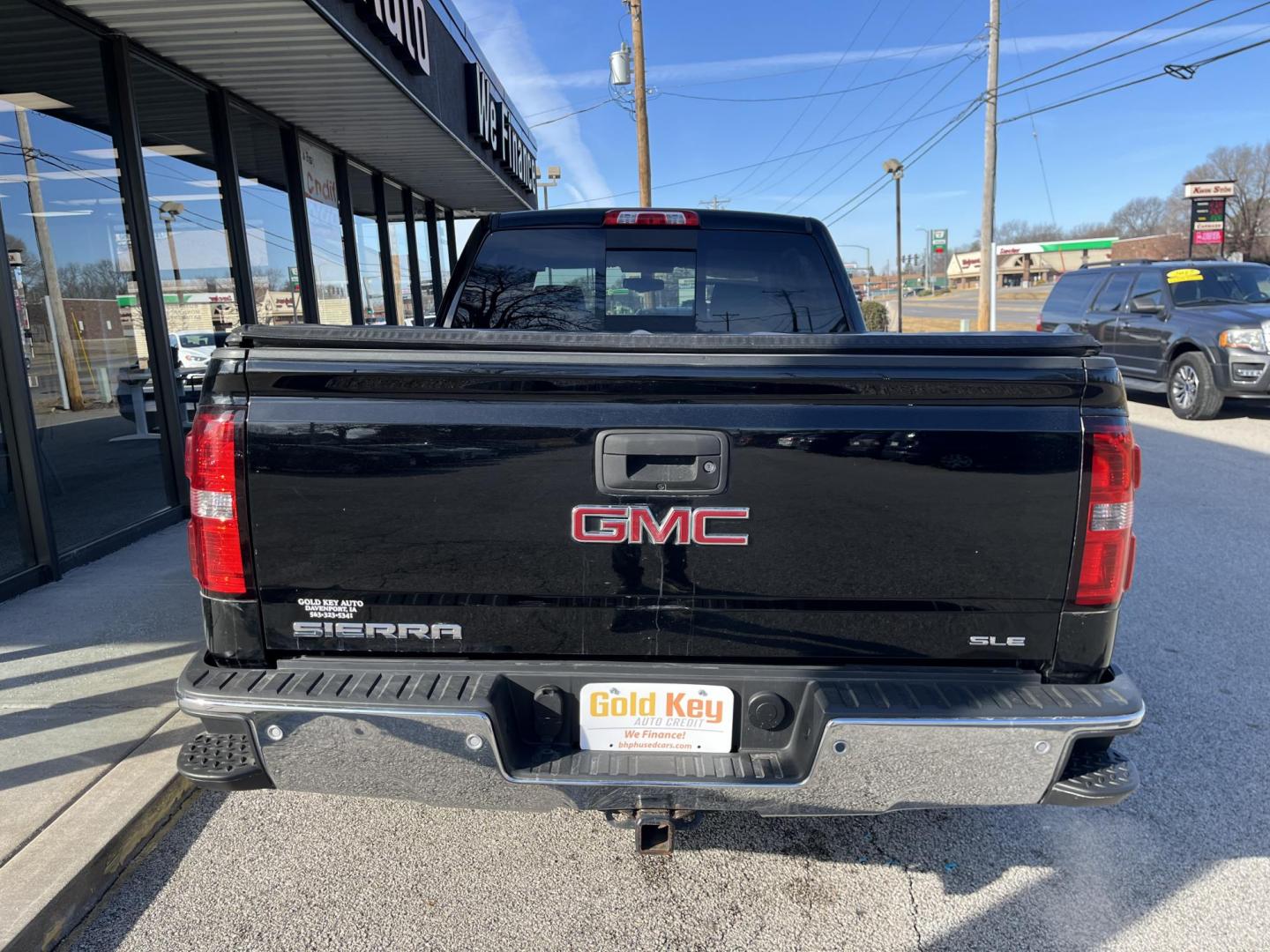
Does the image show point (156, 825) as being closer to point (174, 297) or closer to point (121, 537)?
point (121, 537)

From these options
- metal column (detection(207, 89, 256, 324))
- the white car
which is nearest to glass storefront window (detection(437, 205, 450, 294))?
metal column (detection(207, 89, 256, 324))

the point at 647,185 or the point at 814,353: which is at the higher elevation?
the point at 647,185

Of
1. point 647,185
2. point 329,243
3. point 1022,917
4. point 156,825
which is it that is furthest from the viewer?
point 647,185

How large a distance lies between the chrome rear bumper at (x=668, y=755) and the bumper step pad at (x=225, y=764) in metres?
0.05

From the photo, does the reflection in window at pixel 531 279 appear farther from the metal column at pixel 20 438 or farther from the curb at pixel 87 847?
the metal column at pixel 20 438

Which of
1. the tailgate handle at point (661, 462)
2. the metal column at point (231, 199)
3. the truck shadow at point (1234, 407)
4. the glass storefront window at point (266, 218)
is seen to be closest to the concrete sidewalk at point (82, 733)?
the tailgate handle at point (661, 462)

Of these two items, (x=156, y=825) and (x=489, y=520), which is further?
(x=156, y=825)

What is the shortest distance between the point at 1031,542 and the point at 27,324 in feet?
19.4

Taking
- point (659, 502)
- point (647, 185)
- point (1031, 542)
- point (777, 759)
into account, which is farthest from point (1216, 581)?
point (647, 185)

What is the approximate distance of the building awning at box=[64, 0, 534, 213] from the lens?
5.52 meters

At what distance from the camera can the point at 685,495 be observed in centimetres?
209

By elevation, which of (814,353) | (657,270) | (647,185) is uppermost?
(647,185)

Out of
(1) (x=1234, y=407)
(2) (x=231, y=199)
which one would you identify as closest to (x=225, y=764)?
(2) (x=231, y=199)

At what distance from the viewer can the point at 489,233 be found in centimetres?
360
